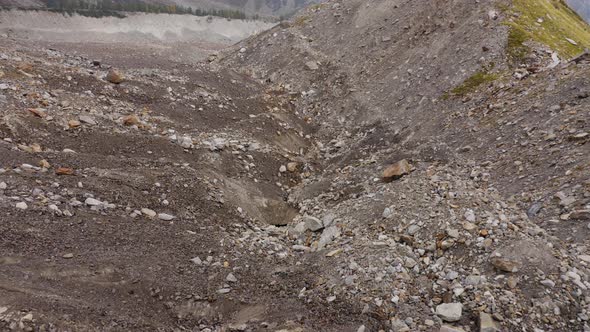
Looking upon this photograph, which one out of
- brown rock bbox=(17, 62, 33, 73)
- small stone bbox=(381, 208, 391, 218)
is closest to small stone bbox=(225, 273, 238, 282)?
small stone bbox=(381, 208, 391, 218)

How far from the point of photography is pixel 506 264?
383 inches

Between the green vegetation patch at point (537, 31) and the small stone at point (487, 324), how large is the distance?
15.6m

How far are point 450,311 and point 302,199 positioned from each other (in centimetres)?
781

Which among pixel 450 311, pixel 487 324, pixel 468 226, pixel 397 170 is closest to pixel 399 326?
pixel 450 311

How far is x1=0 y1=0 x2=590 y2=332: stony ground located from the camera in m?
9.47

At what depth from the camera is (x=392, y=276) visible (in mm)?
10344

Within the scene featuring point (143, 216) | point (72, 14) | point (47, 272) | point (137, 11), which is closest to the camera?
point (47, 272)

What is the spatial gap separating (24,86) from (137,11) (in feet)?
287

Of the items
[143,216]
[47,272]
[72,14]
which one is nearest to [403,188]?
[143,216]

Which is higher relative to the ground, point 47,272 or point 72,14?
point 72,14

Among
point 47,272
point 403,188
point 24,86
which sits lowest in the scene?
point 47,272

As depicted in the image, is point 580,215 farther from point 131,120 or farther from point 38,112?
point 38,112

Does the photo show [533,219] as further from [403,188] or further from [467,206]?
[403,188]

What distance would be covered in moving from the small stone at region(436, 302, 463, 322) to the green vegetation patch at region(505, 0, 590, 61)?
15465 millimetres
